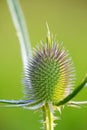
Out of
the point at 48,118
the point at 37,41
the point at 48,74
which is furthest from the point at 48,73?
the point at 37,41

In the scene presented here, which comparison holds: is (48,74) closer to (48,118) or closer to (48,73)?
(48,73)

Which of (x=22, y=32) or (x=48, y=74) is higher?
(x=22, y=32)

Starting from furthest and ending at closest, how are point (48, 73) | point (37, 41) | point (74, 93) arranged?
point (37, 41)
point (48, 73)
point (74, 93)

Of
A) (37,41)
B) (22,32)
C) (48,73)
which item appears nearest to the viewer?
(48,73)

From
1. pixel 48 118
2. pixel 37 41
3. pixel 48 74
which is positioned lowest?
pixel 48 118

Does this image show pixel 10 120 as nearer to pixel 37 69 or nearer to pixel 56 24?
pixel 56 24

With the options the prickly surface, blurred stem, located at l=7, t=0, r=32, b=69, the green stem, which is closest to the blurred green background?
blurred stem, located at l=7, t=0, r=32, b=69

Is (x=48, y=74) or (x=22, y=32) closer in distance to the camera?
(x=48, y=74)
